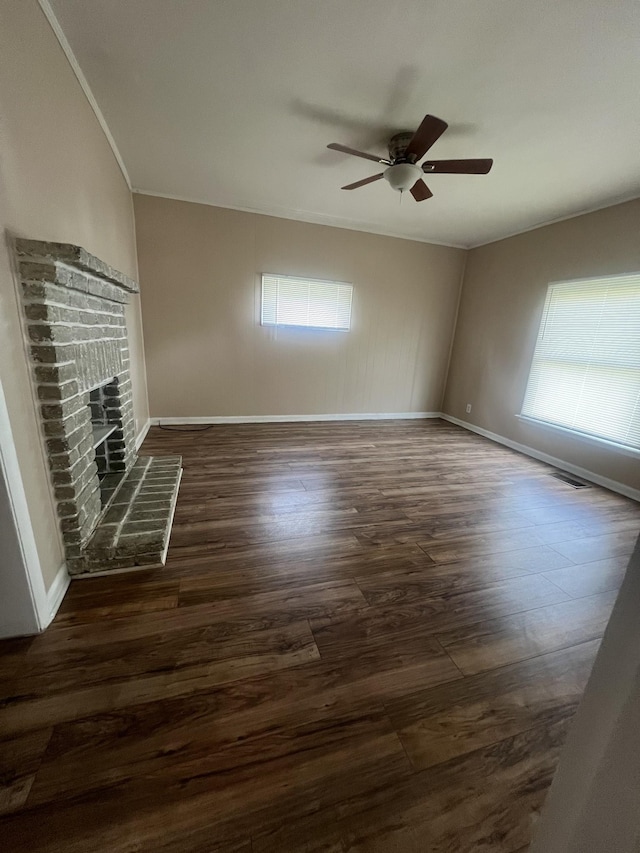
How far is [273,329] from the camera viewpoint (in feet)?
14.2

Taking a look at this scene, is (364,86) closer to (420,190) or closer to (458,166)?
(458,166)

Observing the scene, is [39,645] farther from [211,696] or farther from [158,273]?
[158,273]

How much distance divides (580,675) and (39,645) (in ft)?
7.23

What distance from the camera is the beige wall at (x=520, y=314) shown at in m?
3.08

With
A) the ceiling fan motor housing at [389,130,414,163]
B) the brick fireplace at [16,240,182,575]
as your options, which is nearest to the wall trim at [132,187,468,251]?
the ceiling fan motor housing at [389,130,414,163]

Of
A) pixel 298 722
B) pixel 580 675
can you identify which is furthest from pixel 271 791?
pixel 580 675

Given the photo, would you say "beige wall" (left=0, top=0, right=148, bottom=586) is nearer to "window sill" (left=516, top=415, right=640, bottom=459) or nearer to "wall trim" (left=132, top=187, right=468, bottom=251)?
"wall trim" (left=132, top=187, right=468, bottom=251)

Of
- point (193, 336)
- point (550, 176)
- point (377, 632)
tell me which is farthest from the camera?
point (193, 336)

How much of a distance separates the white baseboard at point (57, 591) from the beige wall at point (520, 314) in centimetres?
436

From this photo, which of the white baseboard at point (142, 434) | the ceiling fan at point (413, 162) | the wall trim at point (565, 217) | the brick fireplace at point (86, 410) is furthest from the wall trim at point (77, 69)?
the wall trim at point (565, 217)

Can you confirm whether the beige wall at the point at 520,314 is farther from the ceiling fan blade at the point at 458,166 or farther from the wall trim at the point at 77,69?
the wall trim at the point at 77,69

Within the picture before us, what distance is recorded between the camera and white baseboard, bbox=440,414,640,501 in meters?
3.01

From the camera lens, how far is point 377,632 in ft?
4.74

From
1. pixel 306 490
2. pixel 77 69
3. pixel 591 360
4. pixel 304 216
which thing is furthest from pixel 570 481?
pixel 77 69
